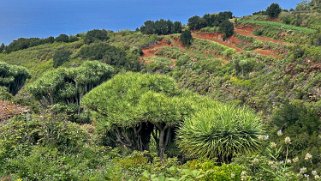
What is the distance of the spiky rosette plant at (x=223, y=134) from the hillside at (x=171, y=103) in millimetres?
32

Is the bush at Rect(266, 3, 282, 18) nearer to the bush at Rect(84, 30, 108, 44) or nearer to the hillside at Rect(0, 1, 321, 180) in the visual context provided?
the hillside at Rect(0, 1, 321, 180)

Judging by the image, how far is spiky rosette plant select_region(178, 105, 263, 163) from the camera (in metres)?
12.6

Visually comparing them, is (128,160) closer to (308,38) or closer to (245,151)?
(245,151)

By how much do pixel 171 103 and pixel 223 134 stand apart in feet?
12.4

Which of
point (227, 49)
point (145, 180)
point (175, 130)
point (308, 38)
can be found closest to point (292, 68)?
point (308, 38)

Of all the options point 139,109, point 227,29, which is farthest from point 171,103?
point 227,29

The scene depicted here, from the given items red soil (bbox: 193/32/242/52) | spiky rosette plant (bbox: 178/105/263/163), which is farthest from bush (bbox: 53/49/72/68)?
spiky rosette plant (bbox: 178/105/263/163)

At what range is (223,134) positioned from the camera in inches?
501

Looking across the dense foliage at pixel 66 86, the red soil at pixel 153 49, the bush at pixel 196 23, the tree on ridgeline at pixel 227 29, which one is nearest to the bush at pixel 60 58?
the red soil at pixel 153 49

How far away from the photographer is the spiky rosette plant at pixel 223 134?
12.6m

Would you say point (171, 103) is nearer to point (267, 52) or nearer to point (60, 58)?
point (267, 52)

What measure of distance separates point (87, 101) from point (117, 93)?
125 cm

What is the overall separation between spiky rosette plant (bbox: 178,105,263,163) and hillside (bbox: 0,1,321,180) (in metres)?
0.03

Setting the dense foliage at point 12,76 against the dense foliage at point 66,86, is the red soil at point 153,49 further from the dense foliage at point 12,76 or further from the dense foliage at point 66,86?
the dense foliage at point 66,86
